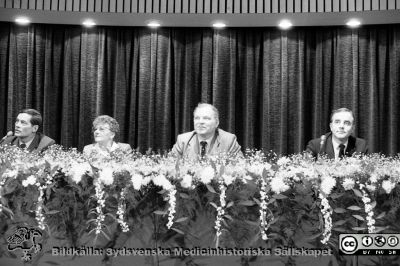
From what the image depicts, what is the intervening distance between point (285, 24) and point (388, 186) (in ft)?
14.8

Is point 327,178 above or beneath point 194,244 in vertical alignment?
above

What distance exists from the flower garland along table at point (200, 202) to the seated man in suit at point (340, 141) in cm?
191

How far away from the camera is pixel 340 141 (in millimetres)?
5070

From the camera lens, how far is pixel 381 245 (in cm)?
300

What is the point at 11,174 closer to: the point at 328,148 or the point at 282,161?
the point at 282,161

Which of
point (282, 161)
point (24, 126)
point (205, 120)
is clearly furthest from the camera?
point (24, 126)

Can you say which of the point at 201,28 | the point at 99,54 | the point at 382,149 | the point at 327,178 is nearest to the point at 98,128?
the point at 99,54

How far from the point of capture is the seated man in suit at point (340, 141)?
4988 millimetres

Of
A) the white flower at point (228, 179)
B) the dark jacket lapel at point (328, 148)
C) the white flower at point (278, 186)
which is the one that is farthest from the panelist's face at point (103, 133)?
the white flower at point (278, 186)

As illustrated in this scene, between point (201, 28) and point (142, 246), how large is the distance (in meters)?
4.97

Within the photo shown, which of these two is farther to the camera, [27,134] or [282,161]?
[27,134]

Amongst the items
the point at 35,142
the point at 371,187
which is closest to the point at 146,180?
the point at 371,187

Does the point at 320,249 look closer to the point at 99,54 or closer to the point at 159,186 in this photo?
the point at 159,186

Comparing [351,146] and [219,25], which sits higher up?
[219,25]
